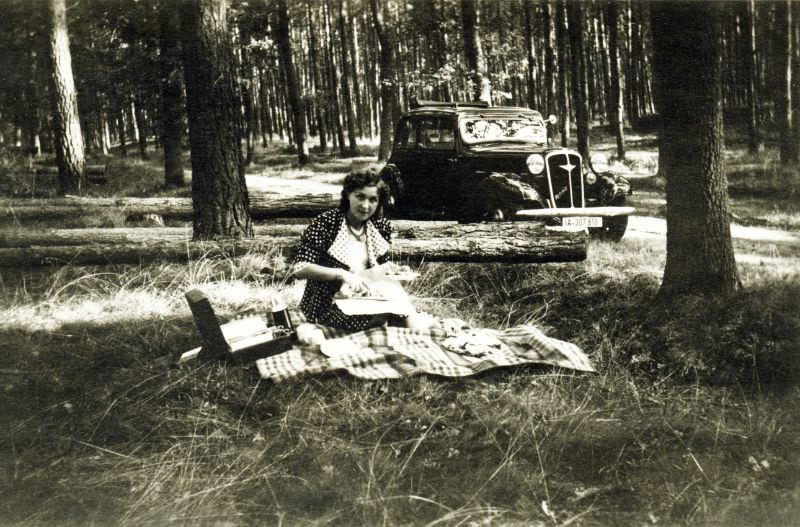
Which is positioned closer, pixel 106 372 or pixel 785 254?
Answer: pixel 106 372

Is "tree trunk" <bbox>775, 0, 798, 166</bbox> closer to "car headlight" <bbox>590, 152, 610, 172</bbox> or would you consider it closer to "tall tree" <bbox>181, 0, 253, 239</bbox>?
"car headlight" <bbox>590, 152, 610, 172</bbox>

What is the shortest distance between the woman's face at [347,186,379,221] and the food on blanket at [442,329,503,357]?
0.81m

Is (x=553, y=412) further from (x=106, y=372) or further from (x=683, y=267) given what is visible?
(x=106, y=372)

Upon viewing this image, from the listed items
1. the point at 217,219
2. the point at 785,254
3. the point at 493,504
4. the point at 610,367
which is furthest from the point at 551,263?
the point at 217,219

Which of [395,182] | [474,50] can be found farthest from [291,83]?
[474,50]

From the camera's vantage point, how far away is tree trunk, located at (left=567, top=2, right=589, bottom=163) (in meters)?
3.95

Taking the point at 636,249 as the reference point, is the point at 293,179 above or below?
above

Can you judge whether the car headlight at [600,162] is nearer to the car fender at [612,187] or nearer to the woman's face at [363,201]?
the car fender at [612,187]

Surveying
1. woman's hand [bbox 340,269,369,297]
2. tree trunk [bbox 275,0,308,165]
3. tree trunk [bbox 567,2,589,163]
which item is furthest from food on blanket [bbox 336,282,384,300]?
tree trunk [bbox 567,2,589,163]

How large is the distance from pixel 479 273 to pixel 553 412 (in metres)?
1.51

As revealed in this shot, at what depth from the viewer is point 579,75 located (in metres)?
4.52

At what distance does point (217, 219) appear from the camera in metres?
4.17

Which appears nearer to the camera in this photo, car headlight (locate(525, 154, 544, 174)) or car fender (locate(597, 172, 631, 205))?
car fender (locate(597, 172, 631, 205))

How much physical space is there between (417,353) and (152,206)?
249 cm
